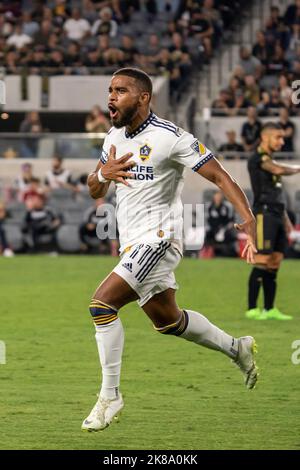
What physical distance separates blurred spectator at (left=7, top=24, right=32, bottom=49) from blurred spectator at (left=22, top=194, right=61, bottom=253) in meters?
6.32

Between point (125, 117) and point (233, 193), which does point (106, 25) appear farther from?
point (233, 193)

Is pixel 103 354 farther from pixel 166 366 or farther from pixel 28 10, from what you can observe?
pixel 28 10

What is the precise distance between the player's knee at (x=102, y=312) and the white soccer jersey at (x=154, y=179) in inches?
19.7

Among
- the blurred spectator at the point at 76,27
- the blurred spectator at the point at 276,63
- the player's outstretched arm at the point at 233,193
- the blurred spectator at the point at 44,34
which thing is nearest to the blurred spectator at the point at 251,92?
the blurred spectator at the point at 276,63

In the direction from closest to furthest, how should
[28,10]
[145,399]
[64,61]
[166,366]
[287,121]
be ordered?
[145,399]
[166,366]
[287,121]
[64,61]
[28,10]

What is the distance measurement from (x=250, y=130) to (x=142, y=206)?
1646cm

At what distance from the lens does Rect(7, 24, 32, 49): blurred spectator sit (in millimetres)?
28359

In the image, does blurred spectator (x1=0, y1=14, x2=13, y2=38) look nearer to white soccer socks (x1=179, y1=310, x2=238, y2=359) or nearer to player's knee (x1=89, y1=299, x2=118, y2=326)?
white soccer socks (x1=179, y1=310, x2=238, y2=359)

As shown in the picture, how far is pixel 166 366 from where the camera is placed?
33.3 feet

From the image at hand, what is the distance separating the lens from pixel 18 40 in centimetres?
2848

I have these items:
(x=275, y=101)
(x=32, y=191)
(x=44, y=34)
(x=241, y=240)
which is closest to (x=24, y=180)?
(x=32, y=191)

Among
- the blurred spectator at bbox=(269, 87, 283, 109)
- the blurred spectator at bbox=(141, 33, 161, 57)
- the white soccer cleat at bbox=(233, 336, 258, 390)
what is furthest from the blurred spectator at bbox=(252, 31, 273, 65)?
the white soccer cleat at bbox=(233, 336, 258, 390)
